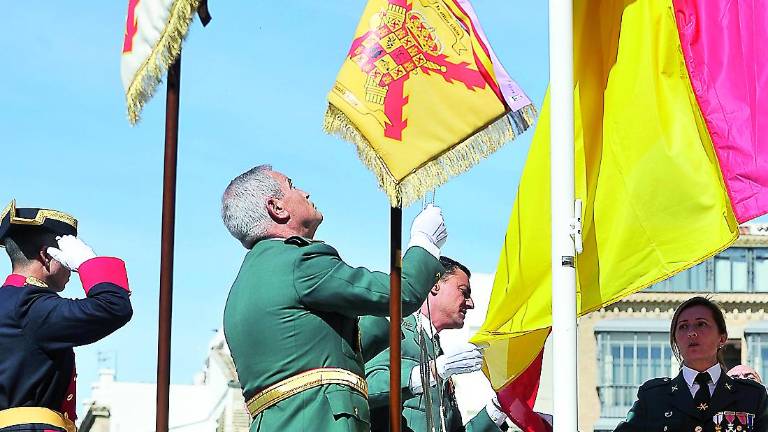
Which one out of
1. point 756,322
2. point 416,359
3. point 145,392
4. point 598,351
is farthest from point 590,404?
point 416,359

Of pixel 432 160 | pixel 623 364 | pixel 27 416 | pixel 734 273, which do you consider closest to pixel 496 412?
pixel 432 160

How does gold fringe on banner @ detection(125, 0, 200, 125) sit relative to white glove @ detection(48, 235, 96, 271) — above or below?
above

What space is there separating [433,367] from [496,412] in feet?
4.38

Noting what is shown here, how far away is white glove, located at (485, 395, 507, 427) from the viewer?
843cm

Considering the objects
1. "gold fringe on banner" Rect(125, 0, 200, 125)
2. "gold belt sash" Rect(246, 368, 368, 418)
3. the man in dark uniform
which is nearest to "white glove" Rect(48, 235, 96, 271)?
the man in dark uniform

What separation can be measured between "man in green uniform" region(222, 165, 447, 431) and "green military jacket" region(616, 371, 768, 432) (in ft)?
5.92

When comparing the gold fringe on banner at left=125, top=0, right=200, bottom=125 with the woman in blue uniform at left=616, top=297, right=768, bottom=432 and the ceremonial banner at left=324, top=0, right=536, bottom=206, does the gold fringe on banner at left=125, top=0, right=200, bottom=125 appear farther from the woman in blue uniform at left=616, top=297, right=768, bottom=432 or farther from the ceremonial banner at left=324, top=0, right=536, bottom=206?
the woman in blue uniform at left=616, top=297, right=768, bottom=432

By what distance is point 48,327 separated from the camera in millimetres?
6547

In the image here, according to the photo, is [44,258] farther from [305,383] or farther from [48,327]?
[305,383]

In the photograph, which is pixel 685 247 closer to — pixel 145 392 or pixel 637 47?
pixel 637 47

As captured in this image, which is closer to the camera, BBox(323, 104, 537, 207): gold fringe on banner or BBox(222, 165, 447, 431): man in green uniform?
BBox(222, 165, 447, 431): man in green uniform

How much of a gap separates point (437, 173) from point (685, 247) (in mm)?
1060

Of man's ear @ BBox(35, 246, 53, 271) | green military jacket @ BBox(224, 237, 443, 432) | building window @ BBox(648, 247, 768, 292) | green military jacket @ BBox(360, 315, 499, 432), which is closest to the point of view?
green military jacket @ BBox(224, 237, 443, 432)

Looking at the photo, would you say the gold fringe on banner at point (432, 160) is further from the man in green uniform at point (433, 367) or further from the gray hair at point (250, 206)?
the man in green uniform at point (433, 367)
